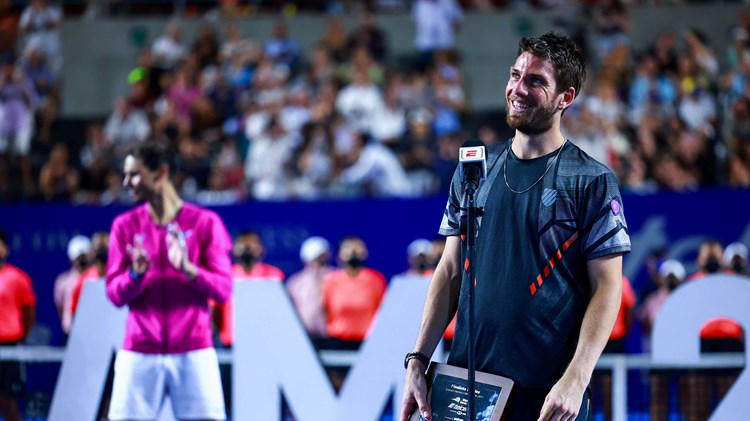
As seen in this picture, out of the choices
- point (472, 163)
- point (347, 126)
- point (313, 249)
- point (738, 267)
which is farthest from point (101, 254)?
point (472, 163)

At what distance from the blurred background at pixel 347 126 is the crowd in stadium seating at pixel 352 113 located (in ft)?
0.11

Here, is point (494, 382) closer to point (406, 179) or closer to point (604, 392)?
point (604, 392)

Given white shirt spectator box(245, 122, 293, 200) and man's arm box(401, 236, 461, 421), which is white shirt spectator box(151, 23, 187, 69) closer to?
white shirt spectator box(245, 122, 293, 200)

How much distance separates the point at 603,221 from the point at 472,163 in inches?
18.7

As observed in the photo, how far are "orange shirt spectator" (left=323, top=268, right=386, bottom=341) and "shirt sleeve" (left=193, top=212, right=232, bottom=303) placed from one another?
4.23 meters

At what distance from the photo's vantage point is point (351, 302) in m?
11.0

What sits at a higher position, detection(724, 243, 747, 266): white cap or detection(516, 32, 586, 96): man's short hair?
detection(516, 32, 586, 96): man's short hair

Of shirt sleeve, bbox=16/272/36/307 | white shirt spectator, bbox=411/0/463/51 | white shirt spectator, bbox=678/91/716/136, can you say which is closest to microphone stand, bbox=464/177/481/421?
shirt sleeve, bbox=16/272/36/307

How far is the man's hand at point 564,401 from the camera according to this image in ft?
11.7

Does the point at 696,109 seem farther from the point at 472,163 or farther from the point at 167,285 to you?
the point at 472,163

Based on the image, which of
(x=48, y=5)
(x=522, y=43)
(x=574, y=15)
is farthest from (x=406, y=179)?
(x=522, y=43)

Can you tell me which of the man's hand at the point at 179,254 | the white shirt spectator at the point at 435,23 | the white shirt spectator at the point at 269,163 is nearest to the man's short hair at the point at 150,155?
the man's hand at the point at 179,254

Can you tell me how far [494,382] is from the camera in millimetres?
3762

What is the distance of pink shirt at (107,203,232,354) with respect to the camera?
658 cm
